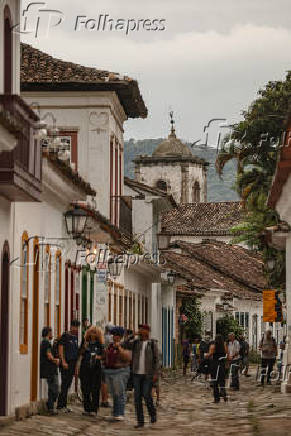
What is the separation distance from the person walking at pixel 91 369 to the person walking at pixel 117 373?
32 cm

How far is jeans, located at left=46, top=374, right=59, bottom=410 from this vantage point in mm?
19438

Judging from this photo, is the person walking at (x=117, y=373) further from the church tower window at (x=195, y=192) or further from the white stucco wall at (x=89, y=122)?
the church tower window at (x=195, y=192)

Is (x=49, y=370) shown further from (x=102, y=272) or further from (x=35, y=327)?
(x=102, y=272)

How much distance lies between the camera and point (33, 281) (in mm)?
19984

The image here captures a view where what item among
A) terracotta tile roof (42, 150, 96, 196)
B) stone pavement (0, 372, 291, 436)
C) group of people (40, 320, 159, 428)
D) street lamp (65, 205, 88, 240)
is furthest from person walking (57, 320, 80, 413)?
street lamp (65, 205, 88, 240)

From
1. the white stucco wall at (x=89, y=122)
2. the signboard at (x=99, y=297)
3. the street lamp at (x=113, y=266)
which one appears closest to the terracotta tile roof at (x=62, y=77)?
the white stucco wall at (x=89, y=122)

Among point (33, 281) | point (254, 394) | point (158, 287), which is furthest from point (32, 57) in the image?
point (158, 287)

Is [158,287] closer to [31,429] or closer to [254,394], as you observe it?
[254,394]

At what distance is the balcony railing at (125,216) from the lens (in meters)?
36.2

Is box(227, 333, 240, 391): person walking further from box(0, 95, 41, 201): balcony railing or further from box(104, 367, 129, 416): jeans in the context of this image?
box(0, 95, 41, 201): balcony railing

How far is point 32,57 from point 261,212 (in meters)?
7.61

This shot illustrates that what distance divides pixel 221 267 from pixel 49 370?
50.4 m

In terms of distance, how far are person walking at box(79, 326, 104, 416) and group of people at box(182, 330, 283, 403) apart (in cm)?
547

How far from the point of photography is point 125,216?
124 feet
